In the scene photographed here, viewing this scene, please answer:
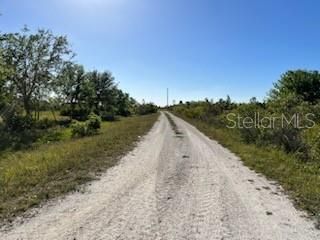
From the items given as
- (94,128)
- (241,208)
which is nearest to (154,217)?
(241,208)

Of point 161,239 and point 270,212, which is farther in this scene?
point 270,212

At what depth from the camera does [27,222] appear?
5266 millimetres

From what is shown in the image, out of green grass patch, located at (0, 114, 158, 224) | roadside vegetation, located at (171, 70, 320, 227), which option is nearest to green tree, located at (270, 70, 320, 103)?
roadside vegetation, located at (171, 70, 320, 227)

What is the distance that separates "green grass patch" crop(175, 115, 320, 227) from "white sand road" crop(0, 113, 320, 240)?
1.12 feet

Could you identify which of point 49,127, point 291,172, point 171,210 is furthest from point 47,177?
point 49,127

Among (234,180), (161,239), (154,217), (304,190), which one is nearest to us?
(161,239)

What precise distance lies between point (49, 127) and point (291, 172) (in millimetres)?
31231

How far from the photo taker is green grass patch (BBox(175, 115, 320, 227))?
699cm

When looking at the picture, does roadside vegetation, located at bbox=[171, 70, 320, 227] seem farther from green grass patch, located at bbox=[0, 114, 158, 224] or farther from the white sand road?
green grass patch, located at bbox=[0, 114, 158, 224]

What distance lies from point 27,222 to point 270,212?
4148mm

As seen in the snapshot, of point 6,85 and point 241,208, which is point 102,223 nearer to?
point 241,208

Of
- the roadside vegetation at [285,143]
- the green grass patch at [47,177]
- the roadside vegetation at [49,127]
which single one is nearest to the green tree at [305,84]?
the roadside vegetation at [49,127]

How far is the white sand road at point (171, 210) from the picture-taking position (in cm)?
491

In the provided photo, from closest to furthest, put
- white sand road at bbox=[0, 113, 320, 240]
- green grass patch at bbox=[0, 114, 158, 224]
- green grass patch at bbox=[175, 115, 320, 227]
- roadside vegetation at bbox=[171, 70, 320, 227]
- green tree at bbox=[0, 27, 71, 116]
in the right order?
1. white sand road at bbox=[0, 113, 320, 240]
2. green grass patch at bbox=[0, 114, 158, 224]
3. green grass patch at bbox=[175, 115, 320, 227]
4. roadside vegetation at bbox=[171, 70, 320, 227]
5. green tree at bbox=[0, 27, 71, 116]
